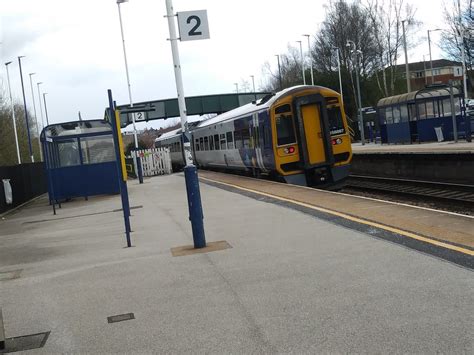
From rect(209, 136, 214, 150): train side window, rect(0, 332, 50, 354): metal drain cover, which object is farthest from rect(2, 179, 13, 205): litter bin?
rect(0, 332, 50, 354): metal drain cover

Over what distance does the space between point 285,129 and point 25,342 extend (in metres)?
13.2

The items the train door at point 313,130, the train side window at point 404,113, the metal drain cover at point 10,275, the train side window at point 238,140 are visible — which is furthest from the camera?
the train side window at point 404,113

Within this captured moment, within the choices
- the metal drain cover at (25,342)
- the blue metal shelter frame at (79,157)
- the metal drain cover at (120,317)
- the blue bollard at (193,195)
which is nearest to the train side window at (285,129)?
the blue metal shelter frame at (79,157)

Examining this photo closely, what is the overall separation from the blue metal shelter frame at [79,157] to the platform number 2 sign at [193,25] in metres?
12.0

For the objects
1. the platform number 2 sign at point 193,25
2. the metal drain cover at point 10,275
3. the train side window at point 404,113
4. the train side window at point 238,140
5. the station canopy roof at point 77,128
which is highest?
the platform number 2 sign at point 193,25

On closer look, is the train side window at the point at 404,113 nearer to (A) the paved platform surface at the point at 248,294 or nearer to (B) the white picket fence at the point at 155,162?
(B) the white picket fence at the point at 155,162

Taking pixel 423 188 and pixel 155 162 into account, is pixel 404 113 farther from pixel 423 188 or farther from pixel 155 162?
pixel 155 162

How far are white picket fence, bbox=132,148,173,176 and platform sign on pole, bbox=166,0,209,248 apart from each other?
91.3 ft

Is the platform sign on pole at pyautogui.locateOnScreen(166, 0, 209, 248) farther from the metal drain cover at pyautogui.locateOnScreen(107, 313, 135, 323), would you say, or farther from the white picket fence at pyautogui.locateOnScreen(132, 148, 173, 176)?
the white picket fence at pyautogui.locateOnScreen(132, 148, 173, 176)

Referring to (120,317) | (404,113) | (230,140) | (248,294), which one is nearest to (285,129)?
(230,140)

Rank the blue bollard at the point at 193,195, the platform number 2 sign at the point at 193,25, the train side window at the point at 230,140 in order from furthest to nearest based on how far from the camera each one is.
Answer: the train side window at the point at 230,140
the platform number 2 sign at the point at 193,25
the blue bollard at the point at 193,195

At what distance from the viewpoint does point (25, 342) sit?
5.23m

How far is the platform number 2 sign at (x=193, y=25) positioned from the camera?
28.9ft

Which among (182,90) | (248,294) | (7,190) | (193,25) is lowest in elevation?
(248,294)
